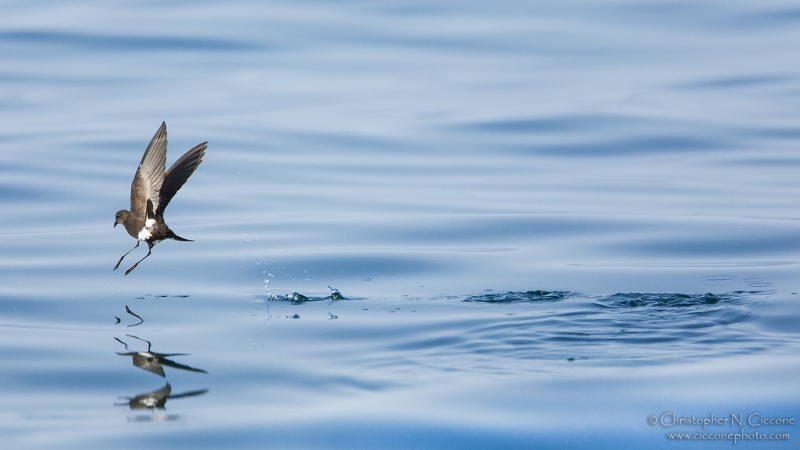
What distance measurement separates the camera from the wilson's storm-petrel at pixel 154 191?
23.3 feet

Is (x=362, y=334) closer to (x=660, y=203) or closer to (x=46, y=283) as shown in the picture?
(x=46, y=283)

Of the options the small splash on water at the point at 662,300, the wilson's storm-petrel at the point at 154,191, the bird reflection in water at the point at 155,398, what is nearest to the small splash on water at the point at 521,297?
the small splash on water at the point at 662,300

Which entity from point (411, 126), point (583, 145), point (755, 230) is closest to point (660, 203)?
point (755, 230)

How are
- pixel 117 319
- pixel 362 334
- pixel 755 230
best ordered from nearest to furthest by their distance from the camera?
pixel 362 334
pixel 117 319
pixel 755 230

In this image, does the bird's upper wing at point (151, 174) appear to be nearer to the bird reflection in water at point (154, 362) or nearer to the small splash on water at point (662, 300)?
the bird reflection in water at point (154, 362)

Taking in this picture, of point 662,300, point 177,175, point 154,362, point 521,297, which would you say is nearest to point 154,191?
point 177,175

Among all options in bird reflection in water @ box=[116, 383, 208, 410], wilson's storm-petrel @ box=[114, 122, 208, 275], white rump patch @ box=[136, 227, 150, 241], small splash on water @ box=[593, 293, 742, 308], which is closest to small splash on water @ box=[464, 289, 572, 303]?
small splash on water @ box=[593, 293, 742, 308]

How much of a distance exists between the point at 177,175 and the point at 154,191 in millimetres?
283

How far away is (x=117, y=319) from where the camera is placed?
6.88 m

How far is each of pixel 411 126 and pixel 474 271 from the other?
7620mm

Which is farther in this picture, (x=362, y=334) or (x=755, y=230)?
(x=755, y=230)

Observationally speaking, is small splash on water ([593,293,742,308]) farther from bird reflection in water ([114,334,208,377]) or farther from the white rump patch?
the white rump patch

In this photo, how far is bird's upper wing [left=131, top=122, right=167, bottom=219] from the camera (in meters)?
7.11

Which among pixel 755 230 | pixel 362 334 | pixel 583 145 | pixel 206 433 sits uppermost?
pixel 583 145
